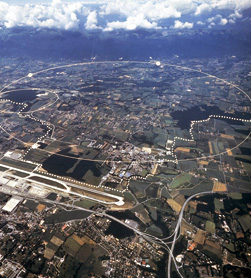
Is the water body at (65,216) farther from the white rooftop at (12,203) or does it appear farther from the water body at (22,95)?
the water body at (22,95)

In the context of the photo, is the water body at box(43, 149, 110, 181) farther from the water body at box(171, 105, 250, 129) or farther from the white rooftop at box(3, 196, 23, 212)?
the water body at box(171, 105, 250, 129)

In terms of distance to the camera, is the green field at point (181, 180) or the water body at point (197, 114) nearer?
the green field at point (181, 180)

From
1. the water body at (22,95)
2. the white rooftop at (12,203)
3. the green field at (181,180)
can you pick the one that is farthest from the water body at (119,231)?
the water body at (22,95)

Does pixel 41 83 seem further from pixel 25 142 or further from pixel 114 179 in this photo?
pixel 114 179

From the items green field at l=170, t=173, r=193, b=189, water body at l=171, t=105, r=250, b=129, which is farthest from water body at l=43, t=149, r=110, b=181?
water body at l=171, t=105, r=250, b=129

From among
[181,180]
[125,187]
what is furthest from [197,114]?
[125,187]

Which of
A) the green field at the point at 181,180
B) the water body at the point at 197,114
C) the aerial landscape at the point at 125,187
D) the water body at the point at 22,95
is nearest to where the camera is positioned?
the aerial landscape at the point at 125,187
